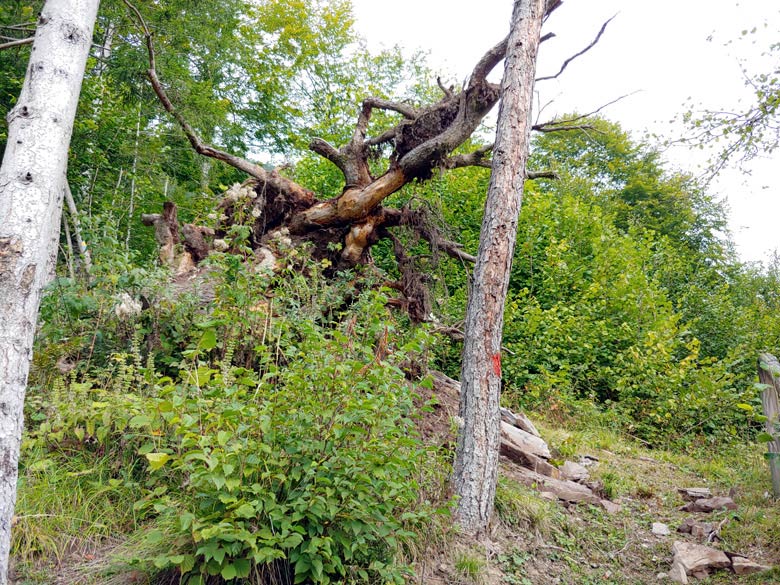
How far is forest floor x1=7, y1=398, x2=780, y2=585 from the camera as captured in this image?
9.62 feet

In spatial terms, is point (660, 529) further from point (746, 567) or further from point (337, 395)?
point (337, 395)

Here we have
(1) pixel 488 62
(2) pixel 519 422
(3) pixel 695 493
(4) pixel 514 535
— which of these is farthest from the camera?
(2) pixel 519 422

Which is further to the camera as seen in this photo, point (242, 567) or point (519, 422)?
point (519, 422)

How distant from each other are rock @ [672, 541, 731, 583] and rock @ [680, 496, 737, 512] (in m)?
1.16

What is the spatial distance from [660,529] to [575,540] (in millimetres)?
930

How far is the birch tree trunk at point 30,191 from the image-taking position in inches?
87.5

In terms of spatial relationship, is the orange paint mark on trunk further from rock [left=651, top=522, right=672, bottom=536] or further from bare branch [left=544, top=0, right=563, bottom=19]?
bare branch [left=544, top=0, right=563, bottom=19]

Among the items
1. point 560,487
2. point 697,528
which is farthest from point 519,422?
point 697,528

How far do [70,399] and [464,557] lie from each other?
297cm

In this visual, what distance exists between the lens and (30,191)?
240cm

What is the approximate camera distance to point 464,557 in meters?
3.37

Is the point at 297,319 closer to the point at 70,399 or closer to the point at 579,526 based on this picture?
the point at 70,399

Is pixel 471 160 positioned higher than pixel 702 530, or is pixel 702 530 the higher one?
pixel 471 160

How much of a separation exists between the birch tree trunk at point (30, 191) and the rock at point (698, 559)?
4.05m
